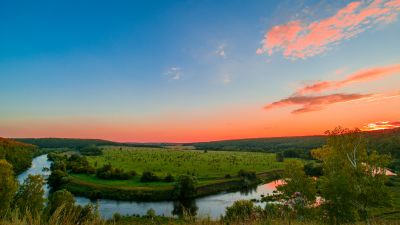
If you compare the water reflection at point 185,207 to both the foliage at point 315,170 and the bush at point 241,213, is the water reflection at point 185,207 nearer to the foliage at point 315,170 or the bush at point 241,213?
the bush at point 241,213

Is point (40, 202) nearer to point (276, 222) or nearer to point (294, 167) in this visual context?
point (294, 167)

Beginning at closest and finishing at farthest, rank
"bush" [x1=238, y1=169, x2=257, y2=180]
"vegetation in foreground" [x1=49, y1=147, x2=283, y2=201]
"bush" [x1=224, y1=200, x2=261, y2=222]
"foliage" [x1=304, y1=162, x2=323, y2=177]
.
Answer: "bush" [x1=224, y1=200, x2=261, y2=222] < "vegetation in foreground" [x1=49, y1=147, x2=283, y2=201] < "bush" [x1=238, y1=169, x2=257, y2=180] < "foliage" [x1=304, y1=162, x2=323, y2=177]

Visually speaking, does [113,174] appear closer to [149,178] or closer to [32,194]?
[149,178]

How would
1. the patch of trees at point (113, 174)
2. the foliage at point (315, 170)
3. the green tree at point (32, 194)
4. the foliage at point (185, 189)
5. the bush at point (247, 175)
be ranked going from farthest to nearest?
the foliage at point (315, 170) → the bush at point (247, 175) → the patch of trees at point (113, 174) → the foliage at point (185, 189) → the green tree at point (32, 194)

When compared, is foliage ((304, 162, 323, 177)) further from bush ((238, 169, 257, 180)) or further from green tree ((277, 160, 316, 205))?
green tree ((277, 160, 316, 205))

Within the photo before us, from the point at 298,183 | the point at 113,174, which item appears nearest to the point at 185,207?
the point at 298,183

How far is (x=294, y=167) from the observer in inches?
1919

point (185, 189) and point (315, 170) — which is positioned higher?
point (315, 170)

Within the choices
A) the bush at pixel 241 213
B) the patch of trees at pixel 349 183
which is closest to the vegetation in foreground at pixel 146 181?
the bush at pixel 241 213

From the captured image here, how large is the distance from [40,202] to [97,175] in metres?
53.8

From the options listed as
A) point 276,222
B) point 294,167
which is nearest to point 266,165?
point 294,167

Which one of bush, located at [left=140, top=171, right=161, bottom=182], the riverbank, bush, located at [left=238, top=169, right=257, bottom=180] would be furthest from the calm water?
bush, located at [left=140, top=171, right=161, bottom=182]

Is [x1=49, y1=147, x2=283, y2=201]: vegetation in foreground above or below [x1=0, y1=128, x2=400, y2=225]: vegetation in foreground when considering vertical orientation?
below

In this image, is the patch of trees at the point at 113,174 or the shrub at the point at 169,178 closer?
the shrub at the point at 169,178
